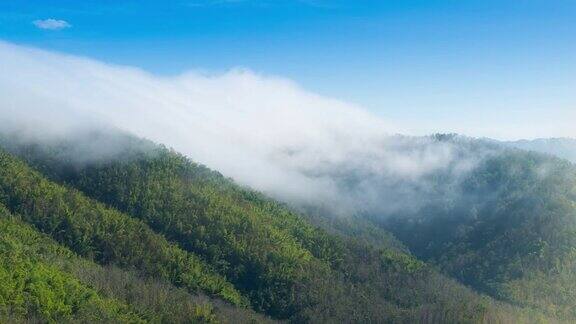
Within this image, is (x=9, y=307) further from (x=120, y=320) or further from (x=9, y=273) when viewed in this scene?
(x=120, y=320)

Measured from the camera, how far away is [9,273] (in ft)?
618

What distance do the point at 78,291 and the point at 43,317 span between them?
22909 mm

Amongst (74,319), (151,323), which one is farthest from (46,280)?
(151,323)

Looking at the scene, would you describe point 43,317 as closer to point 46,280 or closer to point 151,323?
point 46,280

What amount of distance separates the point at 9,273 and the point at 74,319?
1098 inches

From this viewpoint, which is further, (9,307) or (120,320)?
(120,320)

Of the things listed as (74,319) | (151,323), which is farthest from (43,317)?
(151,323)

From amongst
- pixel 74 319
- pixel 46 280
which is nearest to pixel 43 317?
pixel 74 319

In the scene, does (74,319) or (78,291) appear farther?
(78,291)

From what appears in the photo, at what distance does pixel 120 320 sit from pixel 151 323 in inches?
565

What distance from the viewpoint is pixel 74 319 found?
180 metres

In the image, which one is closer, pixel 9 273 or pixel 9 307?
pixel 9 307

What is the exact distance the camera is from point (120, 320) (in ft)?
612

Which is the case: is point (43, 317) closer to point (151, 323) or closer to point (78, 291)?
point (78, 291)
